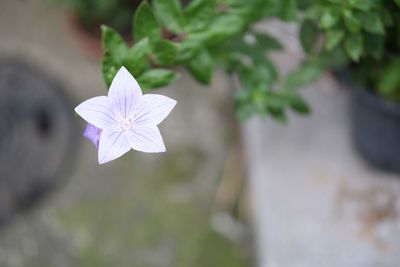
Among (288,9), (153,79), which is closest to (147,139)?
(153,79)

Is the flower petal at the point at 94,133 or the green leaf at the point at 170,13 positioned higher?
the green leaf at the point at 170,13

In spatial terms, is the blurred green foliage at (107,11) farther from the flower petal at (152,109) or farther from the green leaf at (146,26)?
the flower petal at (152,109)

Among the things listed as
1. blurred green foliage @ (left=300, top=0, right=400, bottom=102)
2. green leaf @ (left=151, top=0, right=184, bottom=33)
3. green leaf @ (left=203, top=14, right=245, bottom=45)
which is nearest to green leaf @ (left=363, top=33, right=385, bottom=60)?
blurred green foliage @ (left=300, top=0, right=400, bottom=102)

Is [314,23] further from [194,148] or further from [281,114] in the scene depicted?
[194,148]

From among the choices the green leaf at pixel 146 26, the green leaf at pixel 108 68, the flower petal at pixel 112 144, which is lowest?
the flower petal at pixel 112 144

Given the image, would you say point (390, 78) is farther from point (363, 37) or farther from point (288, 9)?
point (288, 9)

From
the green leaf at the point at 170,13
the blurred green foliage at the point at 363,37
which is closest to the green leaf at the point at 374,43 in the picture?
the blurred green foliage at the point at 363,37
